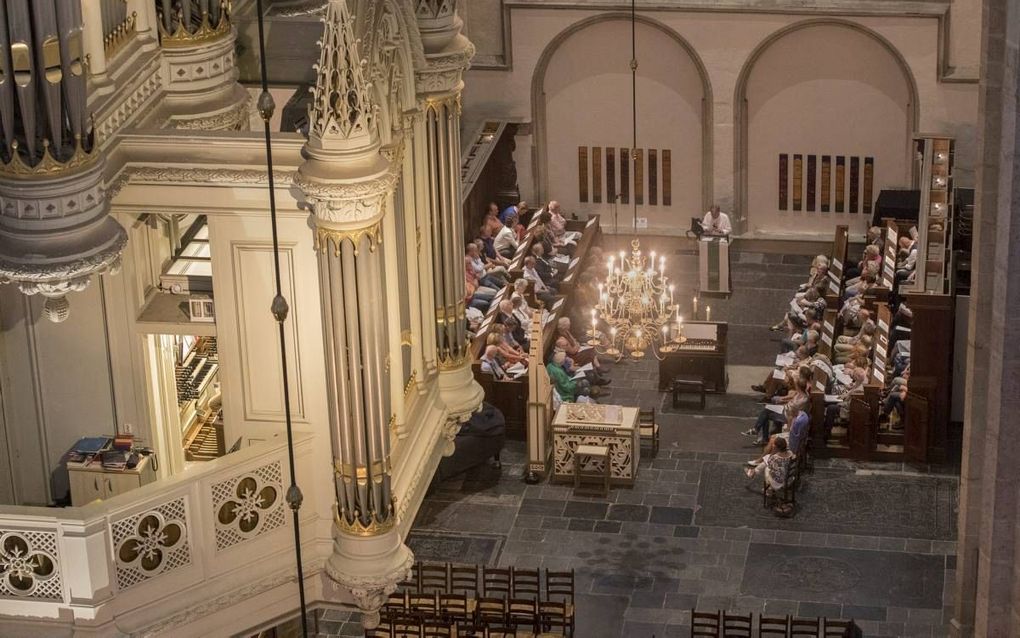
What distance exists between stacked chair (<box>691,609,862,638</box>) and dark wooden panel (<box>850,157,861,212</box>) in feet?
36.3

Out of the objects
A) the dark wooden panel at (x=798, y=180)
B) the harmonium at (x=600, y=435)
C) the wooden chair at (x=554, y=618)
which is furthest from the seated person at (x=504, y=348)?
the dark wooden panel at (x=798, y=180)

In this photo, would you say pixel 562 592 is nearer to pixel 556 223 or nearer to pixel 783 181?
pixel 556 223

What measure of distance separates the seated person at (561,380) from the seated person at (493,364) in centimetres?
61

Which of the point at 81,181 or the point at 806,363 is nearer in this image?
the point at 81,181

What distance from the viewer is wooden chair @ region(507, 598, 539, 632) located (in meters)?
20.1

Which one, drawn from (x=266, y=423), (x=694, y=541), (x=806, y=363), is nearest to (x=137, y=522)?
Result: (x=266, y=423)

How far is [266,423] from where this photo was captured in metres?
16.6

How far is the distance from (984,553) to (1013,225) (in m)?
2.84

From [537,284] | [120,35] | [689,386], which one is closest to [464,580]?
[689,386]

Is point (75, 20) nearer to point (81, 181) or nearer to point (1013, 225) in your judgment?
point (81, 181)

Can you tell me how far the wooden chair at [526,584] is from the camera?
2069cm

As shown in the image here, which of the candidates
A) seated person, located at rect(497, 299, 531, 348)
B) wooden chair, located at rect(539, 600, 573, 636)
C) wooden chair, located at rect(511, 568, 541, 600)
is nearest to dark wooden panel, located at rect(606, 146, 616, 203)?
seated person, located at rect(497, 299, 531, 348)

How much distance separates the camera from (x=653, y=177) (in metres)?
31.5

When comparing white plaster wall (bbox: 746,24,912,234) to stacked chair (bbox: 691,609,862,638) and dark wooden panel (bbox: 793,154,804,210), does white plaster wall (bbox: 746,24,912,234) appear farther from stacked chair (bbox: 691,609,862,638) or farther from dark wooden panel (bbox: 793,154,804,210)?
stacked chair (bbox: 691,609,862,638)
